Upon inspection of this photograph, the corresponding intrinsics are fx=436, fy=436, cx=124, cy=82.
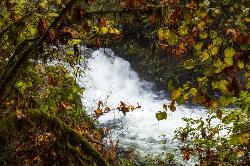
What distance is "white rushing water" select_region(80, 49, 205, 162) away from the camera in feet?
48.3

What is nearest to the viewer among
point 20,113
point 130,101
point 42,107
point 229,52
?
point 229,52

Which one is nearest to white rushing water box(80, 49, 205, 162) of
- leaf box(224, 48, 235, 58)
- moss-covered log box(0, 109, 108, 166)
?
moss-covered log box(0, 109, 108, 166)

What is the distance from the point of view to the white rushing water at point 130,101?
14726mm

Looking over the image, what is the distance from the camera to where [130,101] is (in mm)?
19031

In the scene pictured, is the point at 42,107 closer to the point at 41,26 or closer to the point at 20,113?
the point at 20,113

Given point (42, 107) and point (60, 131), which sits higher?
point (42, 107)

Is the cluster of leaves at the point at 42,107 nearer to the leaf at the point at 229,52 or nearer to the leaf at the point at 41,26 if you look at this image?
the leaf at the point at 41,26

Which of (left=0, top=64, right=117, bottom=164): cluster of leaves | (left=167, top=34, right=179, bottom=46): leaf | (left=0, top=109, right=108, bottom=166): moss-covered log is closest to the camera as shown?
(left=167, top=34, right=179, bottom=46): leaf

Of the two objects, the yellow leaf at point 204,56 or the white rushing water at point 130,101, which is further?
the white rushing water at point 130,101

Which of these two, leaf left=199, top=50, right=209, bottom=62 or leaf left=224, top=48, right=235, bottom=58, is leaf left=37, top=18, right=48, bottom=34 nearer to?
leaf left=199, top=50, right=209, bottom=62

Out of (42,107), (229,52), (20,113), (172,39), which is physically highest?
(42,107)

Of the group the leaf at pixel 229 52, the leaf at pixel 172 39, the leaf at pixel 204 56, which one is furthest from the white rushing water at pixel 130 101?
the leaf at pixel 229 52

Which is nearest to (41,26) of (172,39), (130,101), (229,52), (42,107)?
(172,39)

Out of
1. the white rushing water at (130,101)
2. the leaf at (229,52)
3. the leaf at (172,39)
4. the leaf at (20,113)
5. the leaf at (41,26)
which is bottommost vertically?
the leaf at (229,52)
